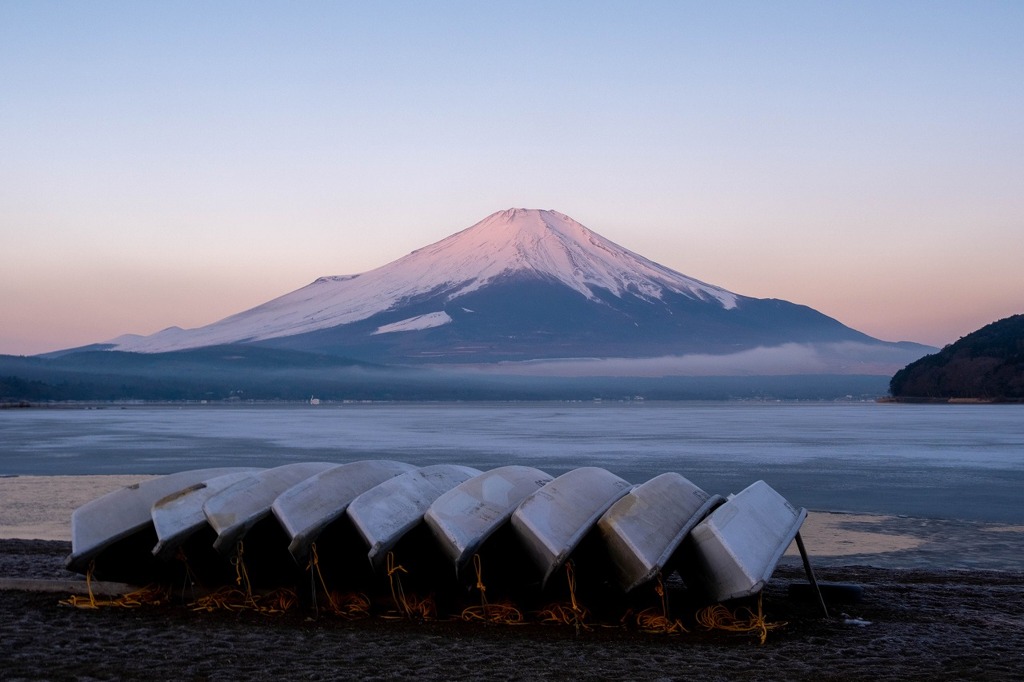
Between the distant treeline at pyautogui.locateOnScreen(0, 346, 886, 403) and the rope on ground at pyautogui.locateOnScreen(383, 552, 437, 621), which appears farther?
the distant treeline at pyautogui.locateOnScreen(0, 346, 886, 403)

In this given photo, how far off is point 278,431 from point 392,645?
3670 centimetres

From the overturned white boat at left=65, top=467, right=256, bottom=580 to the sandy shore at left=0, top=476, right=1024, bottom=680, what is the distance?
43 centimetres

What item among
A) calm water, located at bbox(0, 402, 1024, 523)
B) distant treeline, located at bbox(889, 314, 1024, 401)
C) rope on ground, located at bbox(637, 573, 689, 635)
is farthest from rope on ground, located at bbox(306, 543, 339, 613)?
distant treeline, located at bbox(889, 314, 1024, 401)

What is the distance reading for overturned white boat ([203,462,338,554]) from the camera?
323 inches

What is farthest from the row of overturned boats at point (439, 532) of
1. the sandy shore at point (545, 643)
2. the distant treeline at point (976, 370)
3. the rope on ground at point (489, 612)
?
the distant treeline at point (976, 370)

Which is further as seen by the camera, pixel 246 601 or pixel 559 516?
pixel 246 601

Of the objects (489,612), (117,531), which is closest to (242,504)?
(117,531)

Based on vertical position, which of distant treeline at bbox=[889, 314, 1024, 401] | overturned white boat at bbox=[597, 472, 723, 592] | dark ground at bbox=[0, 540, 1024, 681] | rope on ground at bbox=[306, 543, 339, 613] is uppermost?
distant treeline at bbox=[889, 314, 1024, 401]

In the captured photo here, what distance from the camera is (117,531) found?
8.64 meters

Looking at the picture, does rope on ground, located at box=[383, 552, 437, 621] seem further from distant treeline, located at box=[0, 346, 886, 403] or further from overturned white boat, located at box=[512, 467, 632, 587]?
distant treeline, located at box=[0, 346, 886, 403]

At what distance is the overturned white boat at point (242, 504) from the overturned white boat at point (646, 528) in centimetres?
259

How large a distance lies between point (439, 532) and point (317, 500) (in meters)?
1.15

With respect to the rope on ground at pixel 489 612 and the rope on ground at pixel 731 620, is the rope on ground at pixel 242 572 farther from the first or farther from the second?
Result: the rope on ground at pixel 731 620

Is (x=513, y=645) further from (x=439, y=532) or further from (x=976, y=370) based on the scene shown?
(x=976, y=370)
